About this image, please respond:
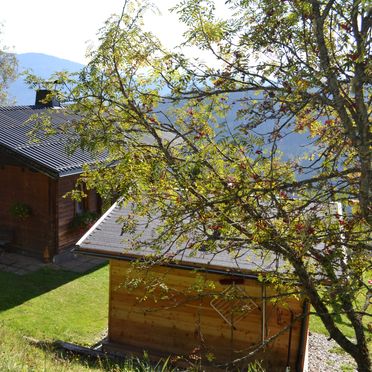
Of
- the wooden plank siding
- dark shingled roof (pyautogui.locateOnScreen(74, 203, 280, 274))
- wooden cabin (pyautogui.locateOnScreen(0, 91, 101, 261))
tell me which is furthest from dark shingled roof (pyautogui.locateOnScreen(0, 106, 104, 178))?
dark shingled roof (pyautogui.locateOnScreen(74, 203, 280, 274))

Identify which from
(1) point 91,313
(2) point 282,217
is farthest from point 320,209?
(1) point 91,313

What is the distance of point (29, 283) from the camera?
500 inches

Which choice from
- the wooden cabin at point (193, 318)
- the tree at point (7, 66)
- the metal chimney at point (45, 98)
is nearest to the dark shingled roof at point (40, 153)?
the metal chimney at point (45, 98)

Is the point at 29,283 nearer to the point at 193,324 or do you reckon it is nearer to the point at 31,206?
the point at 31,206

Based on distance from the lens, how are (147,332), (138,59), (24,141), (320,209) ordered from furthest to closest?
(24,141)
(147,332)
(138,59)
(320,209)

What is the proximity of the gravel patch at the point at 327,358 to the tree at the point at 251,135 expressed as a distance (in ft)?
14.8

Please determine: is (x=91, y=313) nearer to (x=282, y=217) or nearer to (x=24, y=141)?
(x=24, y=141)

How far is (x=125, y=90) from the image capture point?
523 cm

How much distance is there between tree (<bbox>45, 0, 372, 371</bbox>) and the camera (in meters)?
4.14

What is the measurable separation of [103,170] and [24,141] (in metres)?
10.3

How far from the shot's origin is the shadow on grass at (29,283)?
1153cm

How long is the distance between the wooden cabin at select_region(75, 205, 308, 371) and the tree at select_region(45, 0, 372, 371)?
10.7 ft

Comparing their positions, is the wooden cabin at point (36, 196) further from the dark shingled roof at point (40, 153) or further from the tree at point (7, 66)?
the tree at point (7, 66)

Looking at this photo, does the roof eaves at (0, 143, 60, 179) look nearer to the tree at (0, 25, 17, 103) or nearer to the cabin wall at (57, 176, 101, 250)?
the cabin wall at (57, 176, 101, 250)
